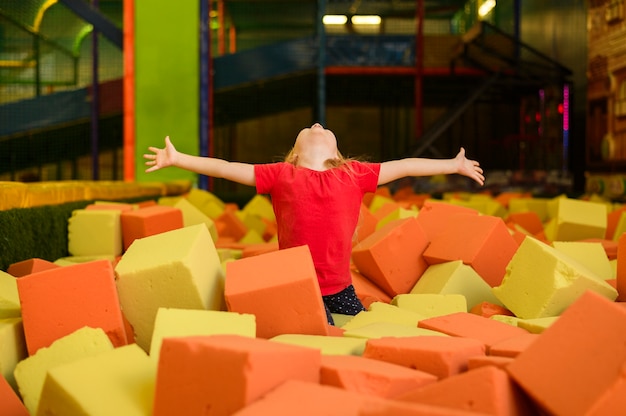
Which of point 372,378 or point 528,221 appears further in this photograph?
point 528,221

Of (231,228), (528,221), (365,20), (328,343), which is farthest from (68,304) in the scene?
(365,20)

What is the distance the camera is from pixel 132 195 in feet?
15.0

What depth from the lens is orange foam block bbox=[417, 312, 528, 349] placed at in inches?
61.0

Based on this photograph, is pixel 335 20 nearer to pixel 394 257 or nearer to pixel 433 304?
pixel 394 257

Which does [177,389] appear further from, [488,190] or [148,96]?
[488,190]

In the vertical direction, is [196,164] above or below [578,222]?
above

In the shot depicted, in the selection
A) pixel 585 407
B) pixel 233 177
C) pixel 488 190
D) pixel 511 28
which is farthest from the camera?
pixel 511 28

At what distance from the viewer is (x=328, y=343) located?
1.44 meters

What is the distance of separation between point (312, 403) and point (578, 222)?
2.64 metres

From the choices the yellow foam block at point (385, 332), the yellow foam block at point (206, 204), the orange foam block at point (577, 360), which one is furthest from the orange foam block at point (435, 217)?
the yellow foam block at point (206, 204)

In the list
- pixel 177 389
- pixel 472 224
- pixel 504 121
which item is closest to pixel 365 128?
pixel 504 121

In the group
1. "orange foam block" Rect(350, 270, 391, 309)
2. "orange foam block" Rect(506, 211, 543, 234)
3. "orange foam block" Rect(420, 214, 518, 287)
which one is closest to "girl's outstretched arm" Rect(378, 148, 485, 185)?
"orange foam block" Rect(420, 214, 518, 287)

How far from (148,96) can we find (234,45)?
5235 millimetres

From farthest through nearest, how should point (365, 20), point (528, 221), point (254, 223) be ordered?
1. point (365, 20)
2. point (254, 223)
3. point (528, 221)
